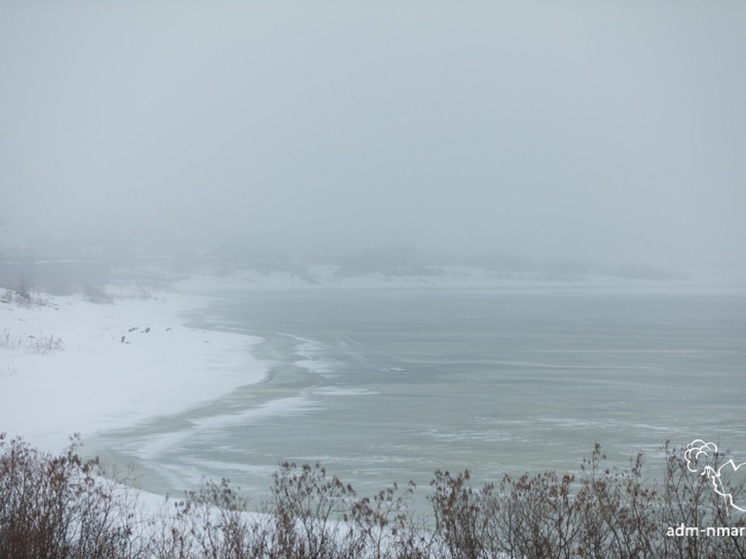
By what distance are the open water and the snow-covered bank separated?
3.17ft

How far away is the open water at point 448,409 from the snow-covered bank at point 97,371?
97 cm

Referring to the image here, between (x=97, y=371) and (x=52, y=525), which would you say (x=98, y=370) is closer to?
(x=97, y=371)

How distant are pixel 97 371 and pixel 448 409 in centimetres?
998

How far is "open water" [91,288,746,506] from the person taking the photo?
1410cm

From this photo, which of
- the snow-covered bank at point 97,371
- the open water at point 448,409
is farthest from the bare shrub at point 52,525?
the snow-covered bank at point 97,371

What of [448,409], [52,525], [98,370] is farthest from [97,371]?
[52,525]

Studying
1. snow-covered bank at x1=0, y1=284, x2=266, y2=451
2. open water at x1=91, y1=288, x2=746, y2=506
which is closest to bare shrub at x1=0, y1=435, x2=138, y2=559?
open water at x1=91, y1=288, x2=746, y2=506

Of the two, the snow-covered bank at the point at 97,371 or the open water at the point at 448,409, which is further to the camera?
the snow-covered bank at the point at 97,371

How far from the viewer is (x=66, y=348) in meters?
28.6

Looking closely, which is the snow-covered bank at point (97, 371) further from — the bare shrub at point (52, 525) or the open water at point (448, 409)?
the bare shrub at point (52, 525)

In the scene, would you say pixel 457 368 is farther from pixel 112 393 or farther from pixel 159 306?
pixel 159 306

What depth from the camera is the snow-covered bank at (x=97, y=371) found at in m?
17.9

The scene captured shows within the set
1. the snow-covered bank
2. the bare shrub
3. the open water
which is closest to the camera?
the bare shrub

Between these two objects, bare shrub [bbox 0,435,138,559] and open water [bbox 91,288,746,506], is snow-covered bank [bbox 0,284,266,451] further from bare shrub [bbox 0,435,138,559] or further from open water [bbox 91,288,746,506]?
bare shrub [bbox 0,435,138,559]
